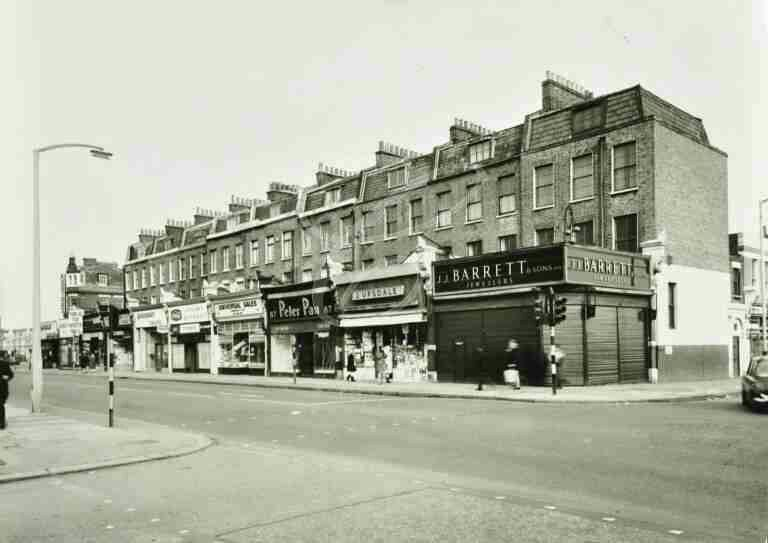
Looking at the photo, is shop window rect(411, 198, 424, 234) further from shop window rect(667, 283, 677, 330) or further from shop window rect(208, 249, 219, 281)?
shop window rect(208, 249, 219, 281)

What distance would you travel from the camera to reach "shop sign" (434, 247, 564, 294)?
25.3 meters

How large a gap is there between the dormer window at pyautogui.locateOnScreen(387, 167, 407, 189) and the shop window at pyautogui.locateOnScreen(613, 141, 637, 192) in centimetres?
1161

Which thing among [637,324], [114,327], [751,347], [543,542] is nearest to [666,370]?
[637,324]

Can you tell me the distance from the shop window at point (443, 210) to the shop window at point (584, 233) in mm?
6742

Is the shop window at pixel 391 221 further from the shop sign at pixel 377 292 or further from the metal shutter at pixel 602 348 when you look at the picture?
the metal shutter at pixel 602 348

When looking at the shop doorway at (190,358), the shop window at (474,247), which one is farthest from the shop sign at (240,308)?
the shop window at (474,247)

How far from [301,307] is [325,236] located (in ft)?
15.2

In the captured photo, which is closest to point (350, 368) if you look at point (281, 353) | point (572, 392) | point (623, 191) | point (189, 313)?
point (281, 353)

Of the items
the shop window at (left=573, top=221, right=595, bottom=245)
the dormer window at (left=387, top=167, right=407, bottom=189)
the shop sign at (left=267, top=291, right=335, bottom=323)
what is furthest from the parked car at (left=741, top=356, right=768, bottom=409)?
the shop sign at (left=267, top=291, right=335, bottom=323)

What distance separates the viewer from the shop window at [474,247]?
105 feet

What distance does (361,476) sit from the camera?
912cm

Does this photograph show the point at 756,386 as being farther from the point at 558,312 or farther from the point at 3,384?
the point at 3,384

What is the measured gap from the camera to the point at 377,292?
33.1 metres

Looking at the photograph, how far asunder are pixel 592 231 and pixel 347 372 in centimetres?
1323
